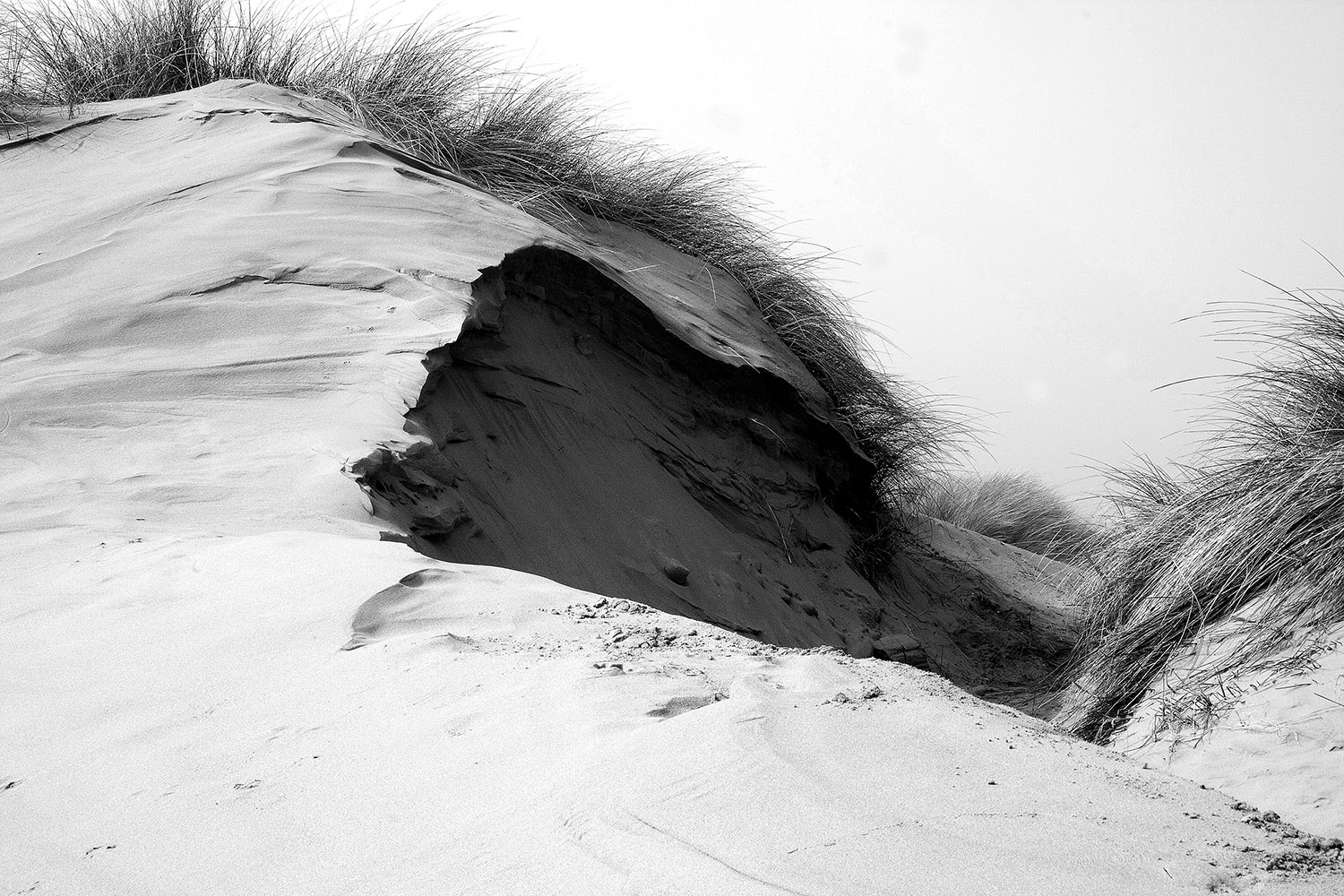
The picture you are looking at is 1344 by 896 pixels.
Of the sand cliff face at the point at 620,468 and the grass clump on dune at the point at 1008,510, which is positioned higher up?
the sand cliff face at the point at 620,468

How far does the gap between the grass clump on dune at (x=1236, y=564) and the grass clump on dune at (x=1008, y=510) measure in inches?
198

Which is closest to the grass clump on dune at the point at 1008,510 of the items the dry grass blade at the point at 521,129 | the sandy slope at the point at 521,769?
the dry grass blade at the point at 521,129

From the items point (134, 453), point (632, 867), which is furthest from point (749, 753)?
point (134, 453)

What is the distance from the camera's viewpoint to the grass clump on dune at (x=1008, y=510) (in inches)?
367

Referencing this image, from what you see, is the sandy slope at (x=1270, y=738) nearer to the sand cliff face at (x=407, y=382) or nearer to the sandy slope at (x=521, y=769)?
the sandy slope at (x=521, y=769)

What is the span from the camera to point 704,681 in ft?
5.32

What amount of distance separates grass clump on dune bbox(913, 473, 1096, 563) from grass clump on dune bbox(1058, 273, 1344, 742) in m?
5.04

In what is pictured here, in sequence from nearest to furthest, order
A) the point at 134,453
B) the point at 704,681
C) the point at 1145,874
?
the point at 1145,874 → the point at 704,681 → the point at 134,453

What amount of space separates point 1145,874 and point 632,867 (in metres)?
0.56

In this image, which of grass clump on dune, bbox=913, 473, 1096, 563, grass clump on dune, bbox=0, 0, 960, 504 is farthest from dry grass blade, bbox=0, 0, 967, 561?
grass clump on dune, bbox=913, 473, 1096, 563

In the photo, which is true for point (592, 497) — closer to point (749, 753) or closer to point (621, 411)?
point (621, 411)

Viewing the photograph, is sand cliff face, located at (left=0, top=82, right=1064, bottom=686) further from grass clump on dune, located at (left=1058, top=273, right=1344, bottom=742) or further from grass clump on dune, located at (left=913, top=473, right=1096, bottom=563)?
grass clump on dune, located at (left=913, top=473, right=1096, bottom=563)

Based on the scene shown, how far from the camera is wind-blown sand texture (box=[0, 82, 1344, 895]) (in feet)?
3.83

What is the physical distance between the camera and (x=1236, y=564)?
323cm
